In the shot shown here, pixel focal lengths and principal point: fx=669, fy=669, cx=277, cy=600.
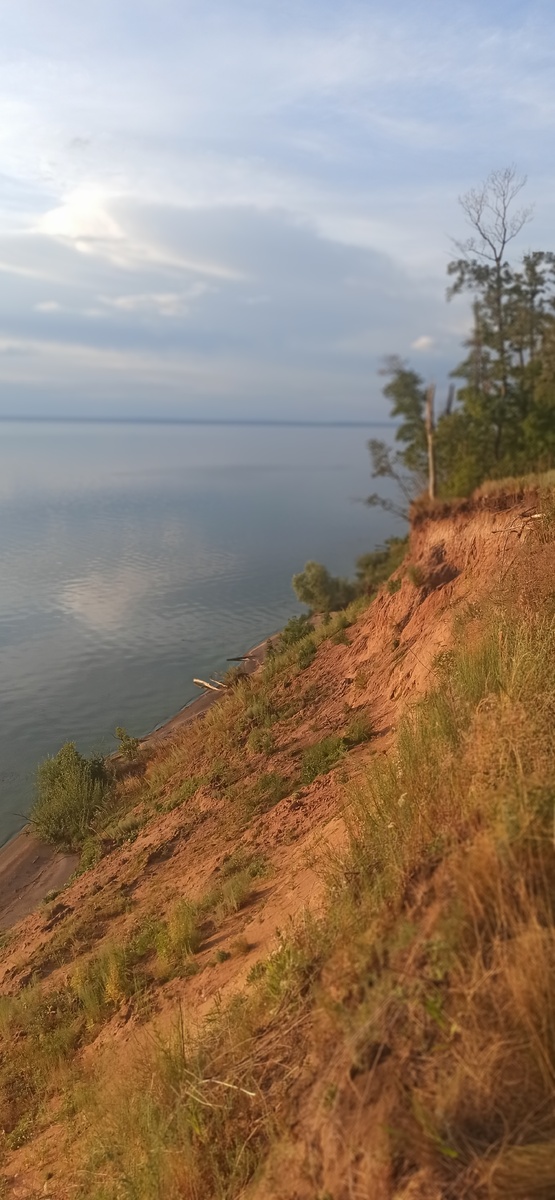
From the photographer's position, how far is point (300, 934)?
526 centimetres

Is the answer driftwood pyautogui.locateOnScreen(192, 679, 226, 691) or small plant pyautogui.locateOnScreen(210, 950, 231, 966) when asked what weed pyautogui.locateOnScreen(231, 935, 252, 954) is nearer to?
small plant pyautogui.locateOnScreen(210, 950, 231, 966)

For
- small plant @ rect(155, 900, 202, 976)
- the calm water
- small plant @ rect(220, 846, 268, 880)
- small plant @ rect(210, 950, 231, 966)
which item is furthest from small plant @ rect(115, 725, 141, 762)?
small plant @ rect(210, 950, 231, 966)

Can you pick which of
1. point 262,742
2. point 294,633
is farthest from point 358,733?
point 294,633

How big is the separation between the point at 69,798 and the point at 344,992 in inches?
582

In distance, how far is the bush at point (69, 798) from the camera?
659 inches

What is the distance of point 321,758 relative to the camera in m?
11.9

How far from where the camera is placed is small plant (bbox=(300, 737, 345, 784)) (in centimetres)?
1155

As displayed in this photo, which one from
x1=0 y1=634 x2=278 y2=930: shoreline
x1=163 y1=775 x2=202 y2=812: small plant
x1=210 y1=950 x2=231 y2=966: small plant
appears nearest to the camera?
x1=210 y1=950 x2=231 y2=966: small plant

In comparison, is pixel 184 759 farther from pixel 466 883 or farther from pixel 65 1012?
pixel 466 883

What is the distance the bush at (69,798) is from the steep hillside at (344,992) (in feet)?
18.8

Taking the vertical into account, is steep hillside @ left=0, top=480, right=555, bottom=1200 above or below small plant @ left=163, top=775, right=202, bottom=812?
above

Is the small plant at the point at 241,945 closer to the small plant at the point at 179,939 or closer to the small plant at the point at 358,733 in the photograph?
the small plant at the point at 179,939

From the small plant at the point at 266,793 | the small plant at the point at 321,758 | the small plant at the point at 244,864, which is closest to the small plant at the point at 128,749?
the small plant at the point at 266,793

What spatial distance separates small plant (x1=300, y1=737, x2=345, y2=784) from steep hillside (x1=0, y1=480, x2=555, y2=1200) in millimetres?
461
